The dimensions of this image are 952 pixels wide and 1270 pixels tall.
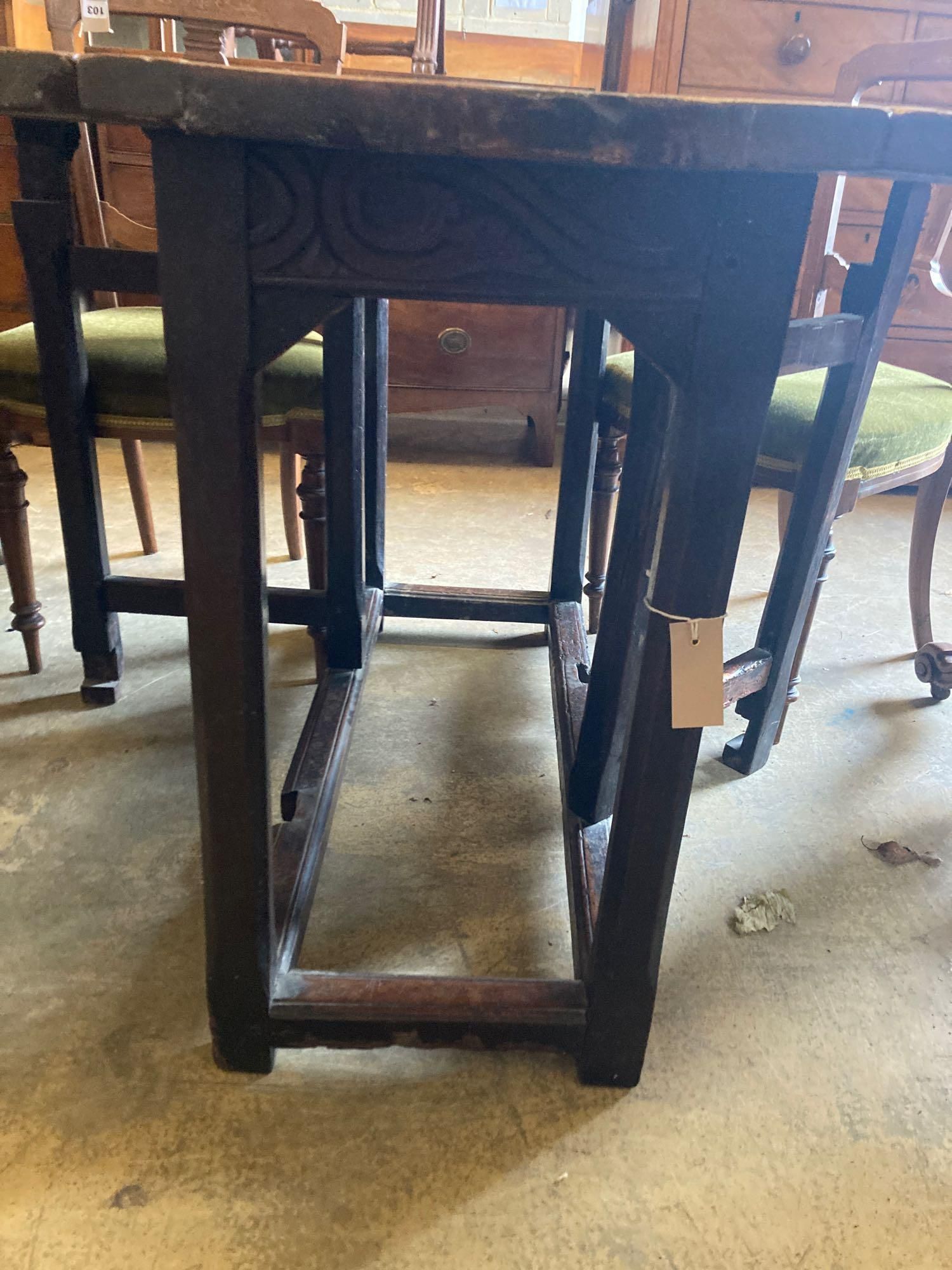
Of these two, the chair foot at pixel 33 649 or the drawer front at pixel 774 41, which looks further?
the drawer front at pixel 774 41

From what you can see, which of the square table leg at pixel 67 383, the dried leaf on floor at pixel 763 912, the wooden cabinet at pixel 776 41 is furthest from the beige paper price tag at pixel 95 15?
the dried leaf on floor at pixel 763 912

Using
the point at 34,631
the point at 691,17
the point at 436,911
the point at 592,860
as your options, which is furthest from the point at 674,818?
the point at 691,17

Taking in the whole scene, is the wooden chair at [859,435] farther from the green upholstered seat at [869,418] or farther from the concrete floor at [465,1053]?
the concrete floor at [465,1053]

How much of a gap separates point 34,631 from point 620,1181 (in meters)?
1.26

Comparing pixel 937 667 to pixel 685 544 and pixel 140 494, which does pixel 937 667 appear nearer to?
pixel 685 544

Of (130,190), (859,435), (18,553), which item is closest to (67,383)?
(18,553)

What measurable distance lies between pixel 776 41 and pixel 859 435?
1660 mm

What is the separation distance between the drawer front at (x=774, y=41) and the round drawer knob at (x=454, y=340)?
86 cm

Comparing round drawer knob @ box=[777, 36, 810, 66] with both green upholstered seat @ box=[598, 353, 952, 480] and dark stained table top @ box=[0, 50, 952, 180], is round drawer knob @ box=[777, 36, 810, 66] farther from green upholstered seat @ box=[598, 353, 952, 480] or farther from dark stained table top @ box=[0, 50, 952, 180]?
dark stained table top @ box=[0, 50, 952, 180]

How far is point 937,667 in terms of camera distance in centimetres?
165

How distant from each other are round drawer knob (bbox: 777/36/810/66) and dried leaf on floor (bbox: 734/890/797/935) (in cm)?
224

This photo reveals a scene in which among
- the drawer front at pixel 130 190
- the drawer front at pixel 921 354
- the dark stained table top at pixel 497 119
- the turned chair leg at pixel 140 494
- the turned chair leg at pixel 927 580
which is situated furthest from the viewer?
the drawer front at pixel 921 354

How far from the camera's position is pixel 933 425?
1421 mm

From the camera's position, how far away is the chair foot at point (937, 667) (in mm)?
1643
